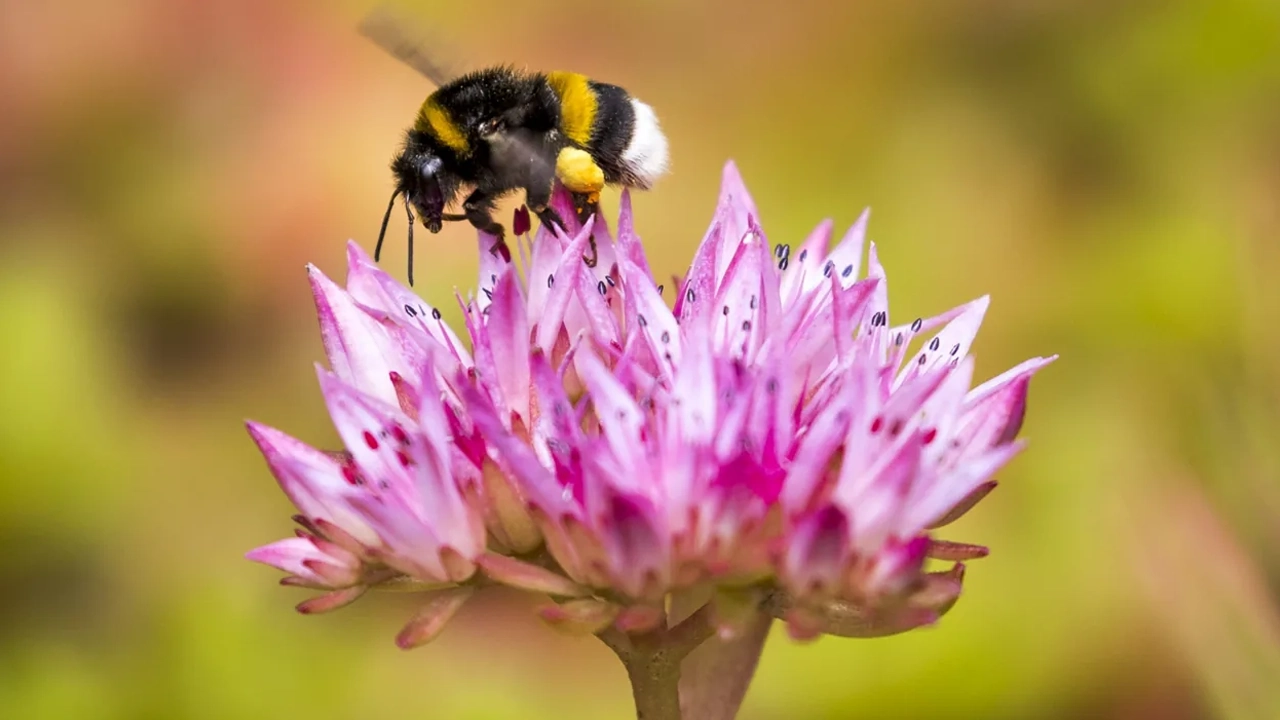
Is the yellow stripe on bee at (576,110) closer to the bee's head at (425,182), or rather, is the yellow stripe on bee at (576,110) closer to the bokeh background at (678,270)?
the bee's head at (425,182)

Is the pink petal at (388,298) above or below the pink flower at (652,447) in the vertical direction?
above

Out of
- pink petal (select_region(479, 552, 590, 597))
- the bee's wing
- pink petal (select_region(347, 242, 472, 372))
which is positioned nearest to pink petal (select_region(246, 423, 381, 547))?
pink petal (select_region(479, 552, 590, 597))

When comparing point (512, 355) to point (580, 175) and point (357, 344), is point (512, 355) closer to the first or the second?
point (357, 344)

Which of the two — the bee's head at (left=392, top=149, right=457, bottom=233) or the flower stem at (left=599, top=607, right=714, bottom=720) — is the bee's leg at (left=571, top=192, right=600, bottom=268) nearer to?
the bee's head at (left=392, top=149, right=457, bottom=233)

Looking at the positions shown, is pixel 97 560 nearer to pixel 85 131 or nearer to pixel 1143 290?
pixel 85 131

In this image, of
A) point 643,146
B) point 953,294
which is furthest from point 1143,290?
point 643,146

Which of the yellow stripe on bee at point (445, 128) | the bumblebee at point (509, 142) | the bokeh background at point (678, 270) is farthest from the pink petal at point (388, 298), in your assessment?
the bokeh background at point (678, 270)
